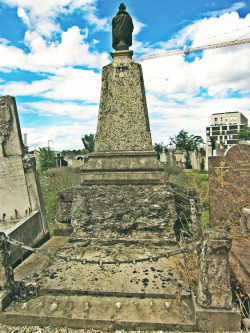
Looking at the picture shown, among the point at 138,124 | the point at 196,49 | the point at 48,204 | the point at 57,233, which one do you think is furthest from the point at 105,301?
the point at 196,49

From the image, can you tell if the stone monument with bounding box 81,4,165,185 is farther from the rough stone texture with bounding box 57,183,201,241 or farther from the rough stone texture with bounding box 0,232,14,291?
the rough stone texture with bounding box 0,232,14,291

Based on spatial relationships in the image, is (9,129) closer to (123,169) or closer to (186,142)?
(123,169)

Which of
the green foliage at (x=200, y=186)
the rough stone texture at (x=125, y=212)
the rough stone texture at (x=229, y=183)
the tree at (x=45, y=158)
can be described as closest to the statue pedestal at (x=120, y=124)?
the rough stone texture at (x=125, y=212)

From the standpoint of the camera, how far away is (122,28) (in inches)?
149

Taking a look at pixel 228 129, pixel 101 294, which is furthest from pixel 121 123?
pixel 228 129

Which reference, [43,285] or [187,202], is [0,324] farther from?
[187,202]

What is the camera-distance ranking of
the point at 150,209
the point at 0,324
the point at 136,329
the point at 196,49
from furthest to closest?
the point at 196,49 < the point at 150,209 < the point at 0,324 < the point at 136,329

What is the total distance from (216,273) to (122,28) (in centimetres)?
382

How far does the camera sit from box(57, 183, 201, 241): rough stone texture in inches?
124

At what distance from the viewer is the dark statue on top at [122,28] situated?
380cm

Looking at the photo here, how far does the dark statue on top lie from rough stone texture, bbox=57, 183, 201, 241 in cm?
242

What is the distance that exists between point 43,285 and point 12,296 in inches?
11.4

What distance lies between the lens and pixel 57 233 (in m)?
3.94

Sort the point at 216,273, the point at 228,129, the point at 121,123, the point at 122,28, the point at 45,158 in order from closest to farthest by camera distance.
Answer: the point at 216,273 → the point at 121,123 → the point at 122,28 → the point at 45,158 → the point at 228,129
